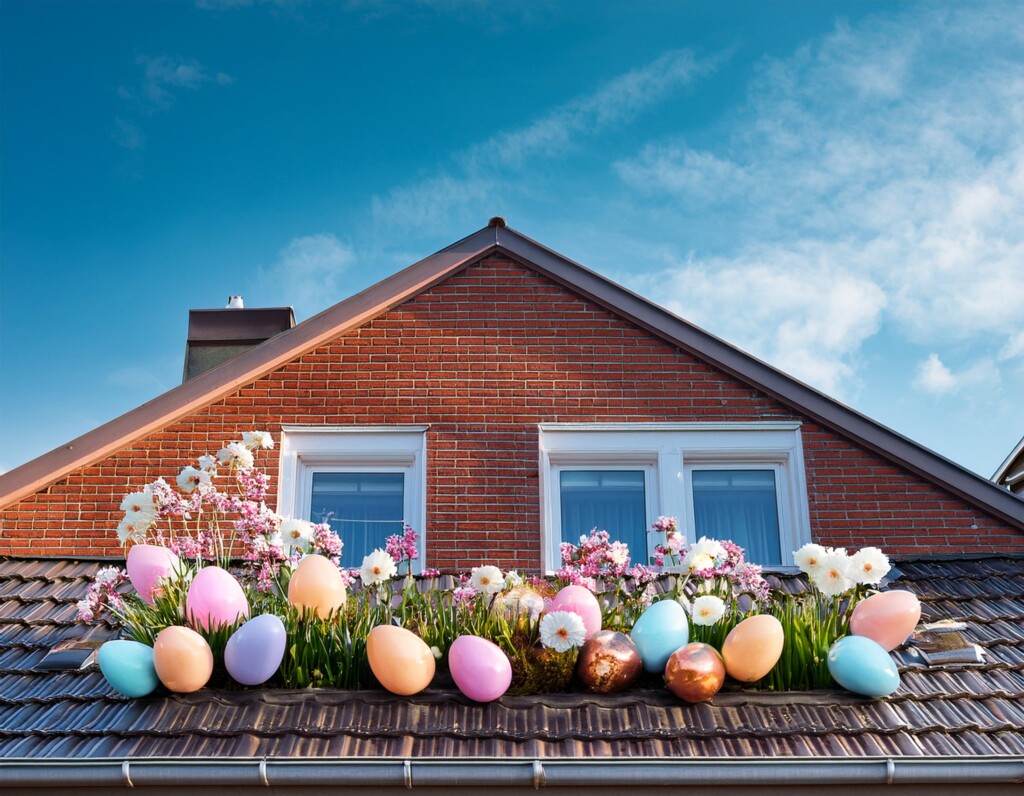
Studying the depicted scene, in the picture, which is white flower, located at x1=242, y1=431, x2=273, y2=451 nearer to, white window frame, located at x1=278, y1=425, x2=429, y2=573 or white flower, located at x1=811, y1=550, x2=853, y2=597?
white window frame, located at x1=278, y1=425, x2=429, y2=573

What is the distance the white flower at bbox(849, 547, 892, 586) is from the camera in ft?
22.8

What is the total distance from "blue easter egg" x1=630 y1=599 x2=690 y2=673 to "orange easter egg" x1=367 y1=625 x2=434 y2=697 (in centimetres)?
133

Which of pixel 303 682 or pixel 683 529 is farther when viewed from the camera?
pixel 683 529

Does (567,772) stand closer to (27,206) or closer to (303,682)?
(303,682)

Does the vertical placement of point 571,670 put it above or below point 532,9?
below

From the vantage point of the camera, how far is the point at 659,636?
6559mm

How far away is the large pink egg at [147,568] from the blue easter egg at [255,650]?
2.87ft

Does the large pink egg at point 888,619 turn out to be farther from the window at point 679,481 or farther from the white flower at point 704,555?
the window at point 679,481

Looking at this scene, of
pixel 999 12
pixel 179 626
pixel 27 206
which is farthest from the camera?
pixel 27 206

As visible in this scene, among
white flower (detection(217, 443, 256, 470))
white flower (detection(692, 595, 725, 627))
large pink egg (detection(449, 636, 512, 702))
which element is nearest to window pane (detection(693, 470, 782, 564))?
white flower (detection(692, 595, 725, 627))

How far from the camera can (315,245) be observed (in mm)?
10773

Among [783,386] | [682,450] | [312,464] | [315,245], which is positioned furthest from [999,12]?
[312,464]

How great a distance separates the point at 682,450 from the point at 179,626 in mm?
4730

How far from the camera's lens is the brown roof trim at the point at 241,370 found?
9.13 metres
